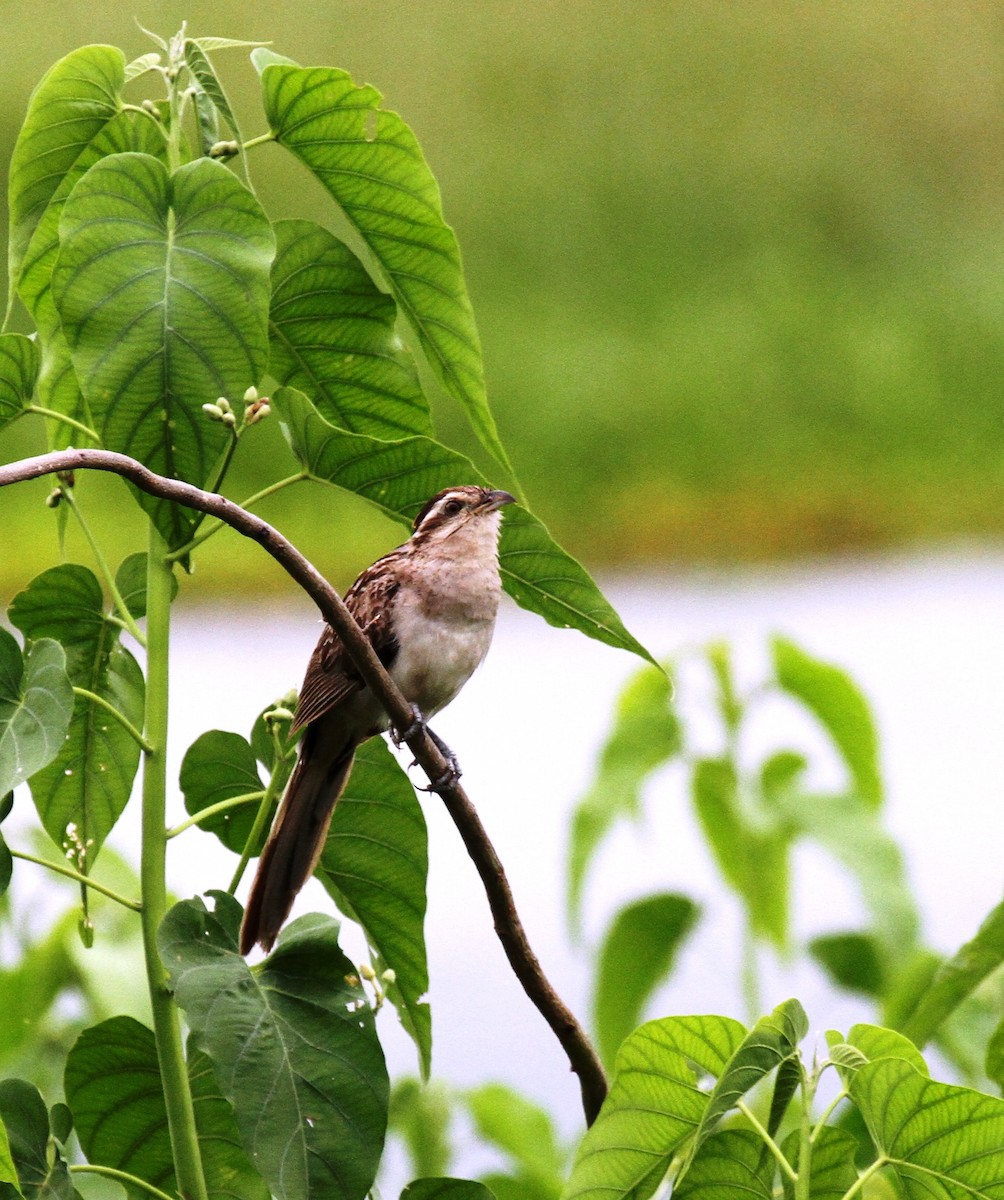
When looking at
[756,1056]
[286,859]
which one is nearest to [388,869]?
[286,859]

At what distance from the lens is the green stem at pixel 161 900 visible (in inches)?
30.4

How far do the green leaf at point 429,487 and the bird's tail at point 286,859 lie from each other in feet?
0.63

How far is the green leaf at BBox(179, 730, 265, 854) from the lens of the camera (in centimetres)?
91

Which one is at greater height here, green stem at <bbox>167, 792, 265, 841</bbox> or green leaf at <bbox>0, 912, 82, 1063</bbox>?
green stem at <bbox>167, 792, 265, 841</bbox>

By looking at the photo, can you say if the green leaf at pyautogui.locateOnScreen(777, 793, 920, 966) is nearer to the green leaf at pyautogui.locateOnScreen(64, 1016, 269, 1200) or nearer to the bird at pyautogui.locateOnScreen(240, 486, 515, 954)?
the bird at pyautogui.locateOnScreen(240, 486, 515, 954)

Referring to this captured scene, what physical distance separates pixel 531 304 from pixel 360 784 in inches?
166

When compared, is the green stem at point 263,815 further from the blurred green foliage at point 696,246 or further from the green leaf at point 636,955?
the blurred green foliage at point 696,246

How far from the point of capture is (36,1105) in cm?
77

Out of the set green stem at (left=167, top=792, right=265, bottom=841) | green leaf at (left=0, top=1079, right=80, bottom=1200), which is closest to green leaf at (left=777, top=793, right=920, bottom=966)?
green stem at (left=167, top=792, right=265, bottom=841)

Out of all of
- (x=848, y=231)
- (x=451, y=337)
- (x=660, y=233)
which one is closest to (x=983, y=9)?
(x=848, y=231)

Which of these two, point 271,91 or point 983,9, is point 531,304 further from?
point 271,91

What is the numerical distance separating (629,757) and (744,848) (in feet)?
0.50

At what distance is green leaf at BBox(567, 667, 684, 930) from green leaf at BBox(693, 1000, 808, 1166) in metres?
0.68

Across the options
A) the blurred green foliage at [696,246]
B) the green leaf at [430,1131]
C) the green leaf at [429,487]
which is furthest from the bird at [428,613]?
the blurred green foliage at [696,246]
